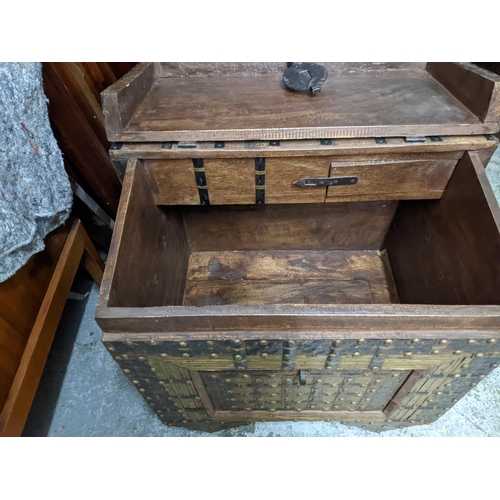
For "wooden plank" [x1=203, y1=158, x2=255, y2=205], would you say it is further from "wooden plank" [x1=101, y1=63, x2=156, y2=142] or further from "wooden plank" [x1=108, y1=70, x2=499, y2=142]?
"wooden plank" [x1=101, y1=63, x2=156, y2=142]

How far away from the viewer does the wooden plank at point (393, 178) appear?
991 millimetres

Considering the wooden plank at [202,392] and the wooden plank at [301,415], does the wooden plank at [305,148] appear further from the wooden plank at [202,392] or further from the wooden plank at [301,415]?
the wooden plank at [301,415]

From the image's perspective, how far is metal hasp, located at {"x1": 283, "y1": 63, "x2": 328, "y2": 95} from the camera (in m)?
1.04

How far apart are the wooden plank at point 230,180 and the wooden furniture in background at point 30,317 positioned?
46 cm

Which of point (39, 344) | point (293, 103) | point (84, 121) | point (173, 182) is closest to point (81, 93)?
point (84, 121)

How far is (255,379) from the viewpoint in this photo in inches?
35.4

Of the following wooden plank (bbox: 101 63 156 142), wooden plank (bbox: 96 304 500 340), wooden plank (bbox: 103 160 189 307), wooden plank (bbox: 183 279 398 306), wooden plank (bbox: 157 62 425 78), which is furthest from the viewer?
wooden plank (bbox: 183 279 398 306)

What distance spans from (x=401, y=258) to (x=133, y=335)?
0.97 m

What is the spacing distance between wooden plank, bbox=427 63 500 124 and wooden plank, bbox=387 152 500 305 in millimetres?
110

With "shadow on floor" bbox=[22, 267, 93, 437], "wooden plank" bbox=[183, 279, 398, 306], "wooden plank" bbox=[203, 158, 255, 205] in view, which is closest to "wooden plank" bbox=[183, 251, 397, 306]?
"wooden plank" bbox=[183, 279, 398, 306]

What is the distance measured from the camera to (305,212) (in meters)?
1.33

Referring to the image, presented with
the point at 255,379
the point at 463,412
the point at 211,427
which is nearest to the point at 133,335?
the point at 255,379

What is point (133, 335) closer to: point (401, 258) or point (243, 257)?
point (243, 257)
